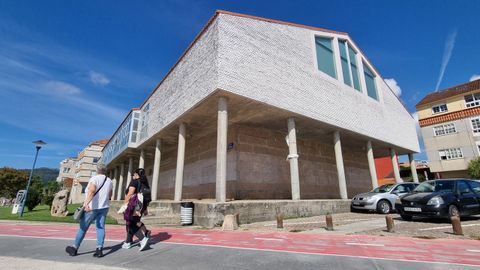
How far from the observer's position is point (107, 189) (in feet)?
15.8

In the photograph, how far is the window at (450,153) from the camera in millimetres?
28403

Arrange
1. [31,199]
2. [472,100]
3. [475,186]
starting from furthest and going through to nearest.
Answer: [472,100] → [31,199] → [475,186]

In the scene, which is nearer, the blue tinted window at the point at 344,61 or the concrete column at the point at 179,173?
the concrete column at the point at 179,173

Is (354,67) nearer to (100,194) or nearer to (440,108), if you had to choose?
(100,194)

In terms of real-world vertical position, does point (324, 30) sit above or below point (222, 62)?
above

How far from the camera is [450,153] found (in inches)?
1150

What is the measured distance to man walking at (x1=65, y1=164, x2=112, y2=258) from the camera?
14.7ft

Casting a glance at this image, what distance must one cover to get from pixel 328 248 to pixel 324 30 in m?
15.3

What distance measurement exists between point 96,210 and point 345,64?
17.9 meters

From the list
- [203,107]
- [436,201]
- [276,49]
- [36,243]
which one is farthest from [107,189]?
[276,49]

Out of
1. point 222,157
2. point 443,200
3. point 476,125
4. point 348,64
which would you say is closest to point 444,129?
point 476,125

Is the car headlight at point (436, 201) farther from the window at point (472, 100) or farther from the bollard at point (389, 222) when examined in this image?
the window at point (472, 100)

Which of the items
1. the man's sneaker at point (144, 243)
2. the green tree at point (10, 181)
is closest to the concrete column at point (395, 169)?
the man's sneaker at point (144, 243)

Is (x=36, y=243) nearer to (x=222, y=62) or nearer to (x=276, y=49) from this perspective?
(x=222, y=62)
